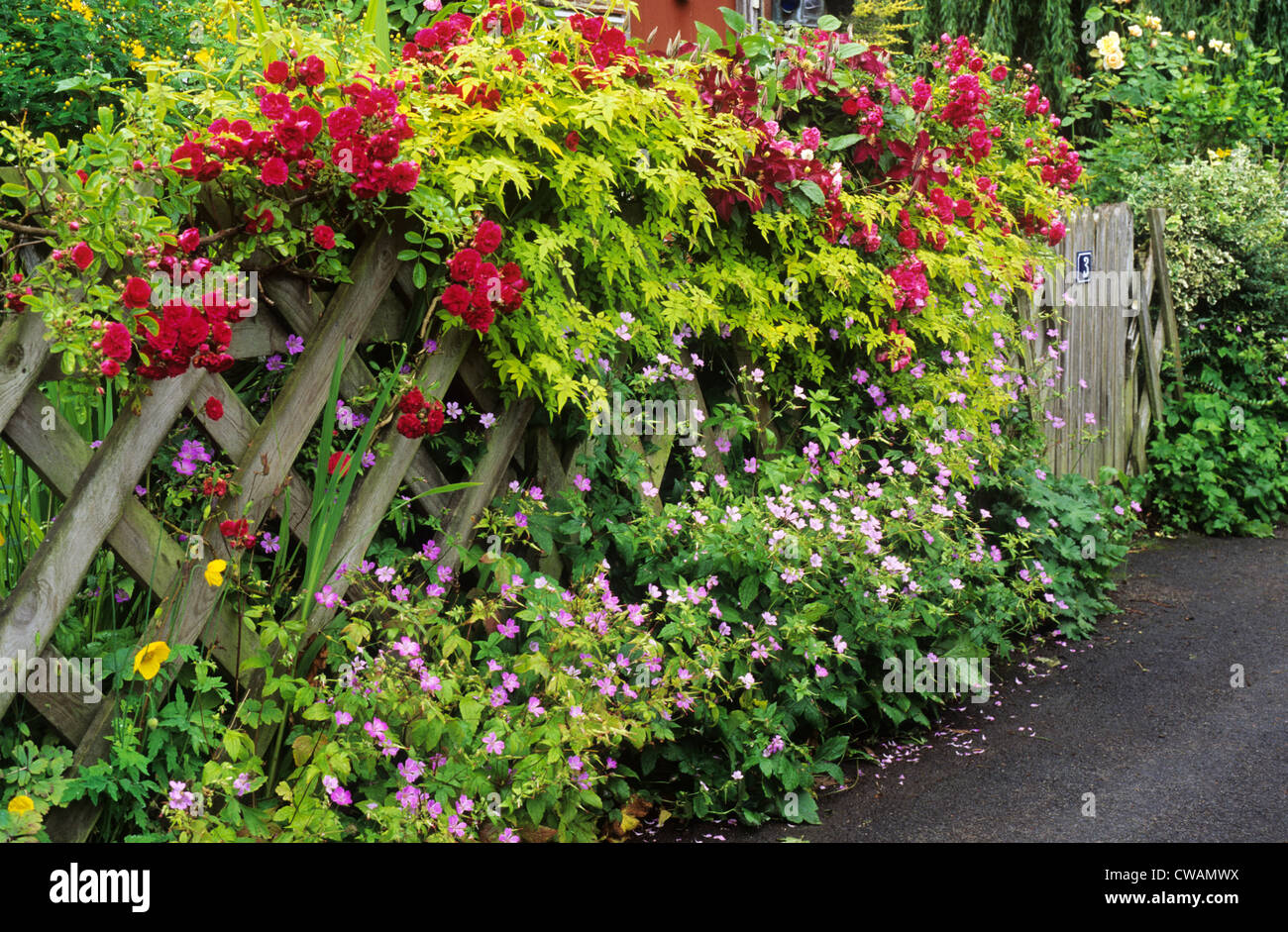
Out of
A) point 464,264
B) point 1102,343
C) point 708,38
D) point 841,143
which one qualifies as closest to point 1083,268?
point 1102,343

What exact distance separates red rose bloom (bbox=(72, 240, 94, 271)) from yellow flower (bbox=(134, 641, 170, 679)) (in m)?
0.77

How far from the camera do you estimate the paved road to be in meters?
3.13

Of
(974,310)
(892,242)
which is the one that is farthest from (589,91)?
(974,310)

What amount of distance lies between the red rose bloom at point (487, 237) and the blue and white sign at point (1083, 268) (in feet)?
14.1

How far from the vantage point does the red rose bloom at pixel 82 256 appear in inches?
86.7

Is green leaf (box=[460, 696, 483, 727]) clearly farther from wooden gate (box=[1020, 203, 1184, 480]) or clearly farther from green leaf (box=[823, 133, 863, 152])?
wooden gate (box=[1020, 203, 1184, 480])

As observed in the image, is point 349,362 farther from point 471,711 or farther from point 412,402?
point 471,711

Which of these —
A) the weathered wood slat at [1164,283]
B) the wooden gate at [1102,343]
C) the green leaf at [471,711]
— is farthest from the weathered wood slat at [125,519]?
the weathered wood slat at [1164,283]

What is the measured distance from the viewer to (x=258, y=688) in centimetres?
267

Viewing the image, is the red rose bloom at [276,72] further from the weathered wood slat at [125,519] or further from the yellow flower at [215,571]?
the yellow flower at [215,571]

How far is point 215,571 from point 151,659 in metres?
0.22

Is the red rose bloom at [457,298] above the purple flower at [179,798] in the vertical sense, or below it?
above

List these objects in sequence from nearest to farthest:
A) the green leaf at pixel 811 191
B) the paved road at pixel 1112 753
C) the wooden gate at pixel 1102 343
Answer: the paved road at pixel 1112 753 → the green leaf at pixel 811 191 → the wooden gate at pixel 1102 343

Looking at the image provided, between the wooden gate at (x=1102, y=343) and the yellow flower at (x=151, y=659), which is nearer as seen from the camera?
the yellow flower at (x=151, y=659)
